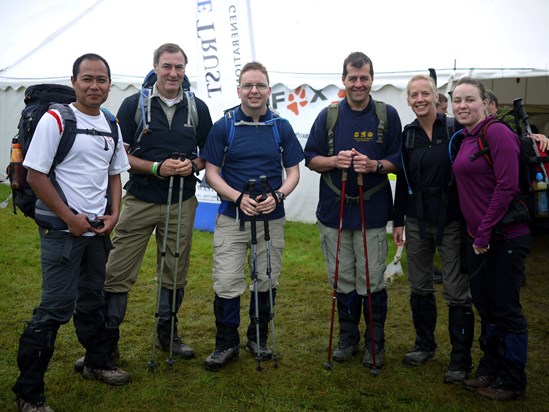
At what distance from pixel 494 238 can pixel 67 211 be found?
8.53 ft

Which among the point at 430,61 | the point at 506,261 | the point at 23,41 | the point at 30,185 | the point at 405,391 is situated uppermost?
the point at 23,41

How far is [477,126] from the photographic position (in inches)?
146

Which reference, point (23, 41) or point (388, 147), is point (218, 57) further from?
point (23, 41)

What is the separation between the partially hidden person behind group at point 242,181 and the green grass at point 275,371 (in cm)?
29

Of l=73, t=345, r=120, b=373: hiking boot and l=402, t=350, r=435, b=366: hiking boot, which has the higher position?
l=73, t=345, r=120, b=373: hiking boot

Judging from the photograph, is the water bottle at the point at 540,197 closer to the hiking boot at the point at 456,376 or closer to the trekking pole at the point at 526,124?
→ the trekking pole at the point at 526,124

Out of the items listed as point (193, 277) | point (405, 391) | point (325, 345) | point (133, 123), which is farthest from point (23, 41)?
point (405, 391)

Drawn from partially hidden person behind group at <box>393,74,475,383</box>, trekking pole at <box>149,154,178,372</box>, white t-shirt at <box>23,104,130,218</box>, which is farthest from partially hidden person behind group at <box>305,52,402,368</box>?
white t-shirt at <box>23,104,130,218</box>

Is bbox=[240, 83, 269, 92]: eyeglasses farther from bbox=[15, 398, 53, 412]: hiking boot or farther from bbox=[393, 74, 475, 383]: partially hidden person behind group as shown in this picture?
bbox=[15, 398, 53, 412]: hiking boot

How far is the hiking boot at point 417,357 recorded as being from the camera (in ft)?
14.2

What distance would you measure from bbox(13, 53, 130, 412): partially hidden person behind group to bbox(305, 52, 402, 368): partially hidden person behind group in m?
1.61

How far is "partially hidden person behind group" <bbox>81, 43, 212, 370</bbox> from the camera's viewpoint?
13.4 feet

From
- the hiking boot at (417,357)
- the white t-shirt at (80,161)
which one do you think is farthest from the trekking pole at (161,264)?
the hiking boot at (417,357)

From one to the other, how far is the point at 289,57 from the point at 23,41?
23.1ft
